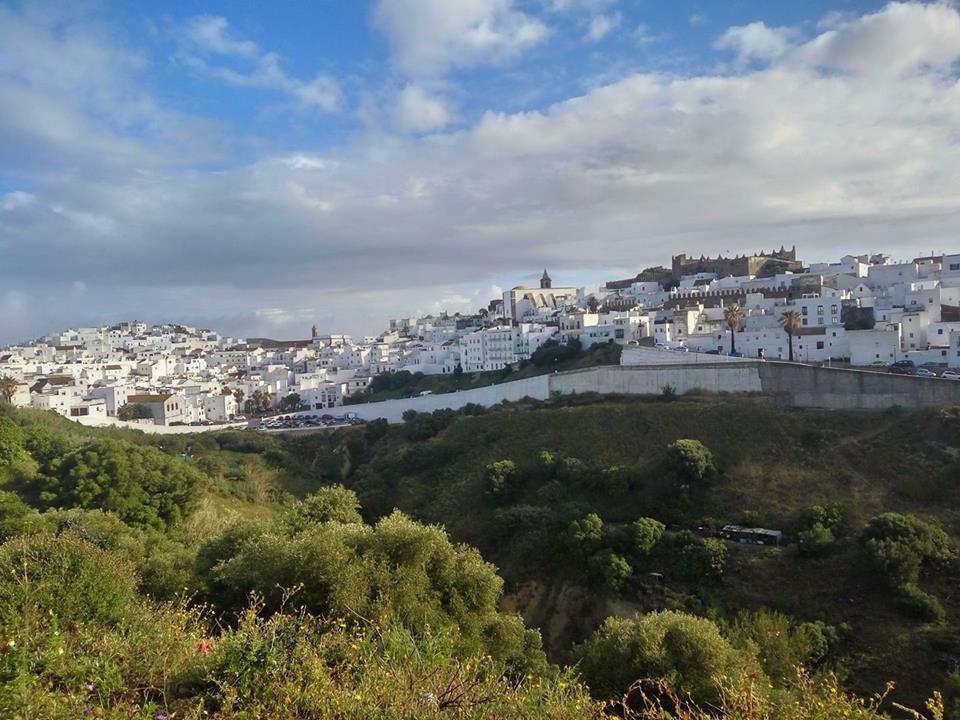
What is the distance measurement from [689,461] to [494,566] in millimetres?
11558

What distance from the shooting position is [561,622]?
18.0 meters

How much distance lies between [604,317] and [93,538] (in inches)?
1420

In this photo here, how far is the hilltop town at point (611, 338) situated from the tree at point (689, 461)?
14.3 metres

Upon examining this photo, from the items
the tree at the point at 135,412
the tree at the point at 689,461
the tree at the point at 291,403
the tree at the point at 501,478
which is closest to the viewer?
the tree at the point at 689,461

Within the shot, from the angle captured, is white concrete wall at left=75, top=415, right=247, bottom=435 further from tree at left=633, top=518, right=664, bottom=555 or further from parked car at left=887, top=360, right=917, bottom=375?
parked car at left=887, top=360, right=917, bottom=375

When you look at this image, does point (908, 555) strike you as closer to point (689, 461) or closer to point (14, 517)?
point (689, 461)

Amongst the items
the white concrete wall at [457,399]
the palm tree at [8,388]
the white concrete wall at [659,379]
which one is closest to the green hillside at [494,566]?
the white concrete wall at [659,379]

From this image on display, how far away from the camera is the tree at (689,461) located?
21516 millimetres

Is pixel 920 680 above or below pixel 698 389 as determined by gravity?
below

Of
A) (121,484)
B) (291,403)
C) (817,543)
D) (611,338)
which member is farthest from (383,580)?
(291,403)

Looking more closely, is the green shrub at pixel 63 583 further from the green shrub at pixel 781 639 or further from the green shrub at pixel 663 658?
the green shrub at pixel 781 639

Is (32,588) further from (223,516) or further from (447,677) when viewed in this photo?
(223,516)

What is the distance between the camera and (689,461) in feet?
70.6

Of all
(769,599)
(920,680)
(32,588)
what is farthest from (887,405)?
(32,588)
